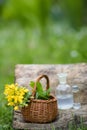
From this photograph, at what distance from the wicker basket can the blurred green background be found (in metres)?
2.89

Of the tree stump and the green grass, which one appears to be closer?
the tree stump

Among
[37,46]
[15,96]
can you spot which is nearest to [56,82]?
[15,96]

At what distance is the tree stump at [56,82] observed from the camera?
5410 millimetres

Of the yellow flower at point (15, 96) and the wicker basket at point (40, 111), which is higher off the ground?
the yellow flower at point (15, 96)

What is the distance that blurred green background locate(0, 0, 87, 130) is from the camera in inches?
380

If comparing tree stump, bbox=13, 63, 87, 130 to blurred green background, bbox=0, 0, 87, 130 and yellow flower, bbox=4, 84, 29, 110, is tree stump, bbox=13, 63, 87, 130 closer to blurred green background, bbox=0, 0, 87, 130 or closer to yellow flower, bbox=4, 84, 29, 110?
yellow flower, bbox=4, 84, 29, 110

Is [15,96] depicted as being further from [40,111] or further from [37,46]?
[37,46]

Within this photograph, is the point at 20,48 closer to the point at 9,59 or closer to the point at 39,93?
the point at 9,59

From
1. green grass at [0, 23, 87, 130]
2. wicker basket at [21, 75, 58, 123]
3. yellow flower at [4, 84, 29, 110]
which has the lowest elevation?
wicker basket at [21, 75, 58, 123]

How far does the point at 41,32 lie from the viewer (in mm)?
12172

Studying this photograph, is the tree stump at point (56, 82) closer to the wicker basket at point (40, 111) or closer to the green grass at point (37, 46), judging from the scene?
the wicker basket at point (40, 111)

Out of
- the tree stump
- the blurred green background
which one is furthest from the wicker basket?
the blurred green background

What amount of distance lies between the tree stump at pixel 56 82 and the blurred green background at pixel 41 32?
150cm

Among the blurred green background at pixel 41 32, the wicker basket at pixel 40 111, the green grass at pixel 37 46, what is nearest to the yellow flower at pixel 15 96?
the wicker basket at pixel 40 111
